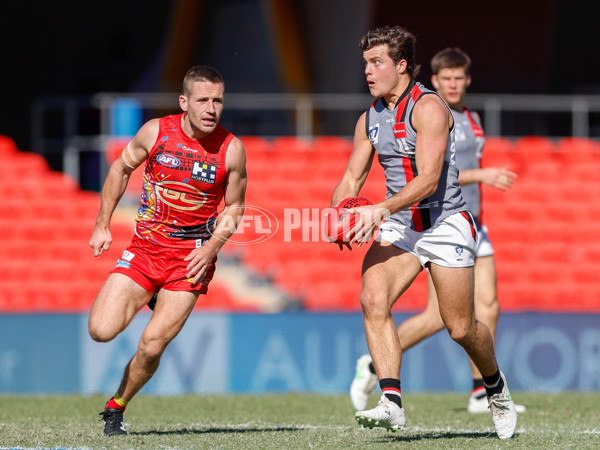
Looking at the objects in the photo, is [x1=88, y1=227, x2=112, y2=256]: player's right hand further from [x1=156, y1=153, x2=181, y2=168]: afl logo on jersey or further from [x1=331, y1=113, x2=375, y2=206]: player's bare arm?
[x1=331, y1=113, x2=375, y2=206]: player's bare arm

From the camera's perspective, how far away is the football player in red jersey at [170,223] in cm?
665

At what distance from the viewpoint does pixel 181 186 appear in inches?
267

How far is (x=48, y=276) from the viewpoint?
12.9 m

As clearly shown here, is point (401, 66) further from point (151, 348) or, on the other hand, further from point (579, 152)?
point (579, 152)

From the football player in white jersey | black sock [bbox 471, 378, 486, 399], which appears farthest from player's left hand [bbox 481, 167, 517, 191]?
black sock [bbox 471, 378, 486, 399]

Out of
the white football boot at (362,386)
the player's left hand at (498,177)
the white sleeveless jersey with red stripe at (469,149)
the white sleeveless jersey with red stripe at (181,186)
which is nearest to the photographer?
the white sleeveless jersey with red stripe at (181,186)

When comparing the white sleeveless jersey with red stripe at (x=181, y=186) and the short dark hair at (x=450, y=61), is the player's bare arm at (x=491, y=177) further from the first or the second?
the white sleeveless jersey with red stripe at (x=181, y=186)

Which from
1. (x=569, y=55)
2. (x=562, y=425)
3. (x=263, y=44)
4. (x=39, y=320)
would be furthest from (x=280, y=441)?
(x=569, y=55)

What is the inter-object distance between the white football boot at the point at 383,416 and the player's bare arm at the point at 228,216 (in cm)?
144

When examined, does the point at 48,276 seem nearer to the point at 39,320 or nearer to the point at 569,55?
the point at 39,320

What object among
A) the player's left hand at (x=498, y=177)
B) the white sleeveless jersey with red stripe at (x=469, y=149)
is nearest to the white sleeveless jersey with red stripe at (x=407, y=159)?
the player's left hand at (x=498, y=177)

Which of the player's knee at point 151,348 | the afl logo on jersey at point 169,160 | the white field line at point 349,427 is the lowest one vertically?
the white field line at point 349,427

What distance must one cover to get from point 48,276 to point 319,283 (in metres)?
3.22

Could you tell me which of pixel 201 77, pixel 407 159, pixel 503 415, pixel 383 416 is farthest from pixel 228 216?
pixel 503 415
